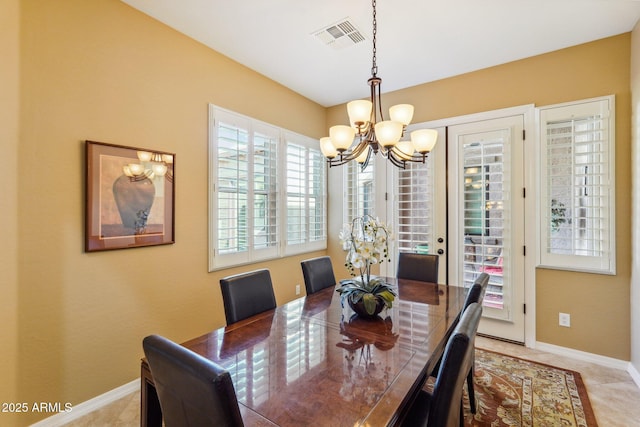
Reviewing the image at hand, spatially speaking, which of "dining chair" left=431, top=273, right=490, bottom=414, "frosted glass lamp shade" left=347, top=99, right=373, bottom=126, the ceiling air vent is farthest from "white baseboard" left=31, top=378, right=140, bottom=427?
the ceiling air vent

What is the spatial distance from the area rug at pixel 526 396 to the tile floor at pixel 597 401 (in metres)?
0.08

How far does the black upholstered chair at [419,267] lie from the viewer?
2.75 m

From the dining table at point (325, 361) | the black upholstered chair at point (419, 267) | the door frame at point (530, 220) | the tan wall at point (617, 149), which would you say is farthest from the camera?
the door frame at point (530, 220)

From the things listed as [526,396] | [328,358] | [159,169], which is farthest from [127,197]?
[526,396]

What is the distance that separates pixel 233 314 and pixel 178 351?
937 mm

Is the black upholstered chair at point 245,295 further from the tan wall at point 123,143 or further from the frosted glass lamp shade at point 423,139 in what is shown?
the frosted glass lamp shade at point 423,139

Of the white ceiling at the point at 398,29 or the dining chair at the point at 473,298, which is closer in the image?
the dining chair at the point at 473,298

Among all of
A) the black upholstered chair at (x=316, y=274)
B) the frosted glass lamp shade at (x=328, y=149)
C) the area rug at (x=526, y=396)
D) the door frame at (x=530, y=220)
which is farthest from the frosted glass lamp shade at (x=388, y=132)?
the door frame at (x=530, y=220)

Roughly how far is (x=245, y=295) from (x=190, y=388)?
1060mm

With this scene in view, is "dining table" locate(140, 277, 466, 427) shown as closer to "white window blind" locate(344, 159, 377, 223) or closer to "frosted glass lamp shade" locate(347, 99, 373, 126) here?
"frosted glass lamp shade" locate(347, 99, 373, 126)

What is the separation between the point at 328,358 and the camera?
1316 millimetres

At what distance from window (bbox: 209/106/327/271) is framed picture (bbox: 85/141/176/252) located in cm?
45

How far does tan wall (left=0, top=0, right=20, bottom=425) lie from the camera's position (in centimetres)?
171

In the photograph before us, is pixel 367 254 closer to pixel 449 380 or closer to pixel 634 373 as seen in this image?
pixel 449 380
